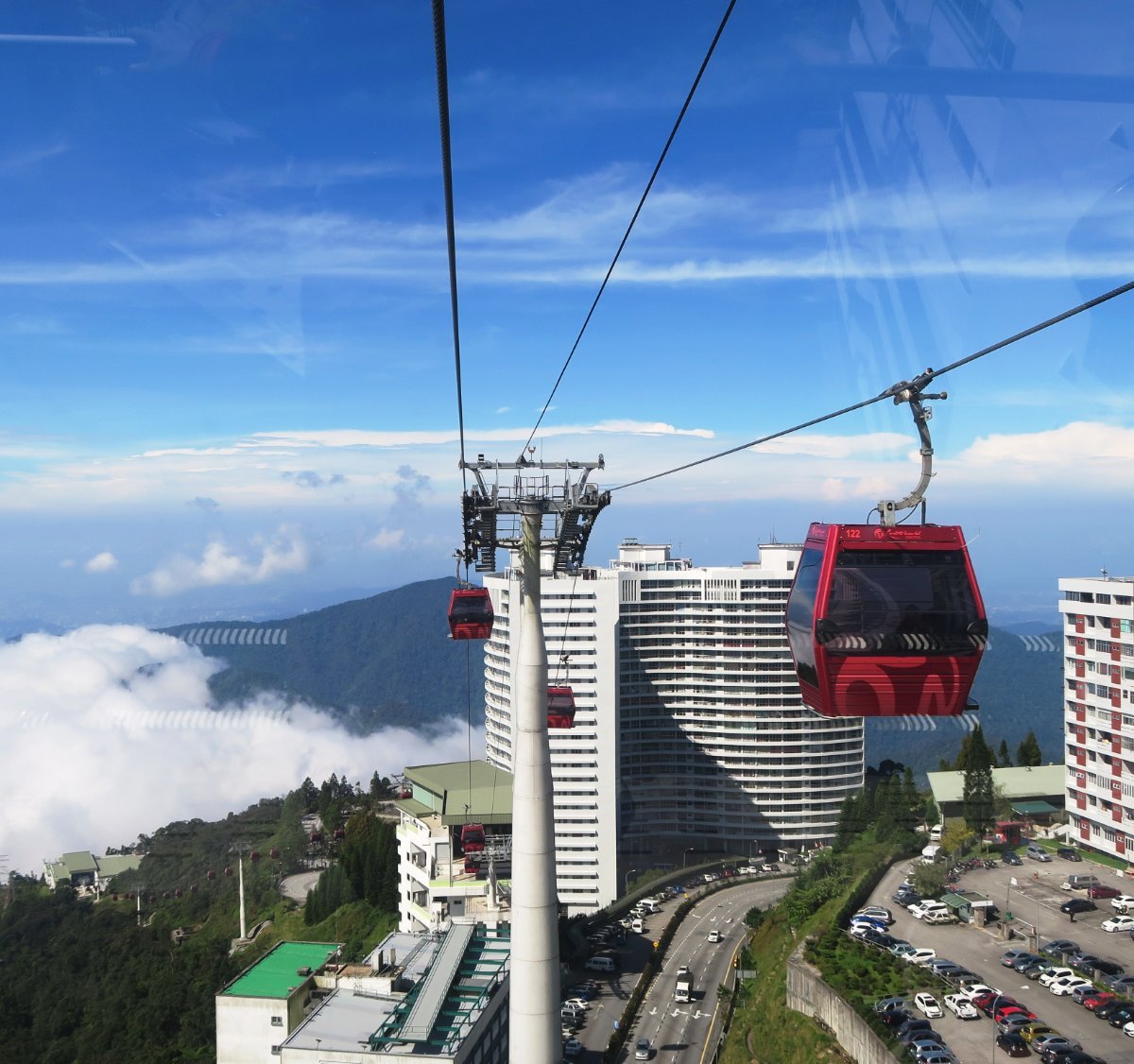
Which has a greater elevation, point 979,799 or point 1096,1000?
point 1096,1000

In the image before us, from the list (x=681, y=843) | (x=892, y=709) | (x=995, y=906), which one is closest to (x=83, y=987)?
(x=681, y=843)

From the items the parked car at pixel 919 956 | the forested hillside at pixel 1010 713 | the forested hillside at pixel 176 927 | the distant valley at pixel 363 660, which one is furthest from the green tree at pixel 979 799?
the distant valley at pixel 363 660

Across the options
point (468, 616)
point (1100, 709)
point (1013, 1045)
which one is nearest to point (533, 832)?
point (468, 616)

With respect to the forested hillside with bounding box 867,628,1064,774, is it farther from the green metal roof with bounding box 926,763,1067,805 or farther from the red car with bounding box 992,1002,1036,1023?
the red car with bounding box 992,1002,1036,1023

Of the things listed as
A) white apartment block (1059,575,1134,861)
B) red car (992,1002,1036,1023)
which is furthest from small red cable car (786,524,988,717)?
white apartment block (1059,575,1134,861)

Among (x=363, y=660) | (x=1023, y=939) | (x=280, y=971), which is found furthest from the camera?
(x=363, y=660)

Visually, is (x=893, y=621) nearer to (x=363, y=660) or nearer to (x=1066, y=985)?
(x=1066, y=985)

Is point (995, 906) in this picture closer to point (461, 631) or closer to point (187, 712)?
point (461, 631)
